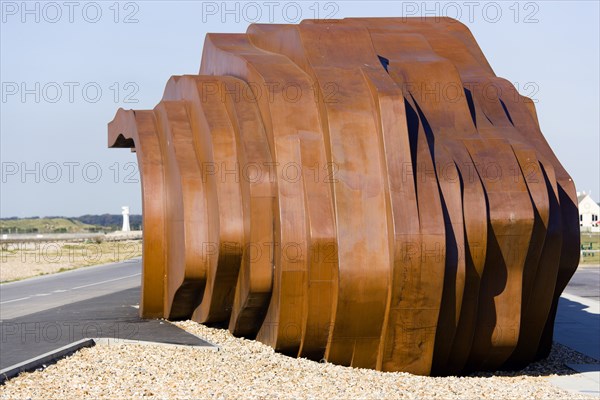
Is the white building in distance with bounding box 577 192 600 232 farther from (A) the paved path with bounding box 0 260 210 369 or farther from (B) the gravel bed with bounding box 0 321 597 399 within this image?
(B) the gravel bed with bounding box 0 321 597 399

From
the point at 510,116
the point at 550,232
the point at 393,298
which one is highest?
the point at 510,116

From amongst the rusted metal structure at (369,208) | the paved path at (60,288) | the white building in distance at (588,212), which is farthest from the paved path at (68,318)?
the white building in distance at (588,212)

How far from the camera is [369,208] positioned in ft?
39.3

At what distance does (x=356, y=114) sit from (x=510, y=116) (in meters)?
3.47

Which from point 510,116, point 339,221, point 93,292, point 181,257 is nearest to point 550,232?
point 510,116

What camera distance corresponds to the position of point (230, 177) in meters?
Result: 13.6

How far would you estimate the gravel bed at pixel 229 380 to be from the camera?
10.0 metres

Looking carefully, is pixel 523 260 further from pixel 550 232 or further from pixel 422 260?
pixel 422 260

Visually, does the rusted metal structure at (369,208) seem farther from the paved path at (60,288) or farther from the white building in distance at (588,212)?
the white building in distance at (588,212)

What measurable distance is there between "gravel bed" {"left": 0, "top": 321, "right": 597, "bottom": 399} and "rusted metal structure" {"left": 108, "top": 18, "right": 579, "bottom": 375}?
1.86 ft

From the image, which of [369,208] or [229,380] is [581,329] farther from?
[229,380]

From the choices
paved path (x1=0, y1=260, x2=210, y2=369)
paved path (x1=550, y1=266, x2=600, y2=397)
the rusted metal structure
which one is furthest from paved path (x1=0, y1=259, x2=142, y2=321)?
paved path (x1=550, y1=266, x2=600, y2=397)

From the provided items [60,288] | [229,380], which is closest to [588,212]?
[60,288]

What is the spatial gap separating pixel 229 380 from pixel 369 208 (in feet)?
9.72
